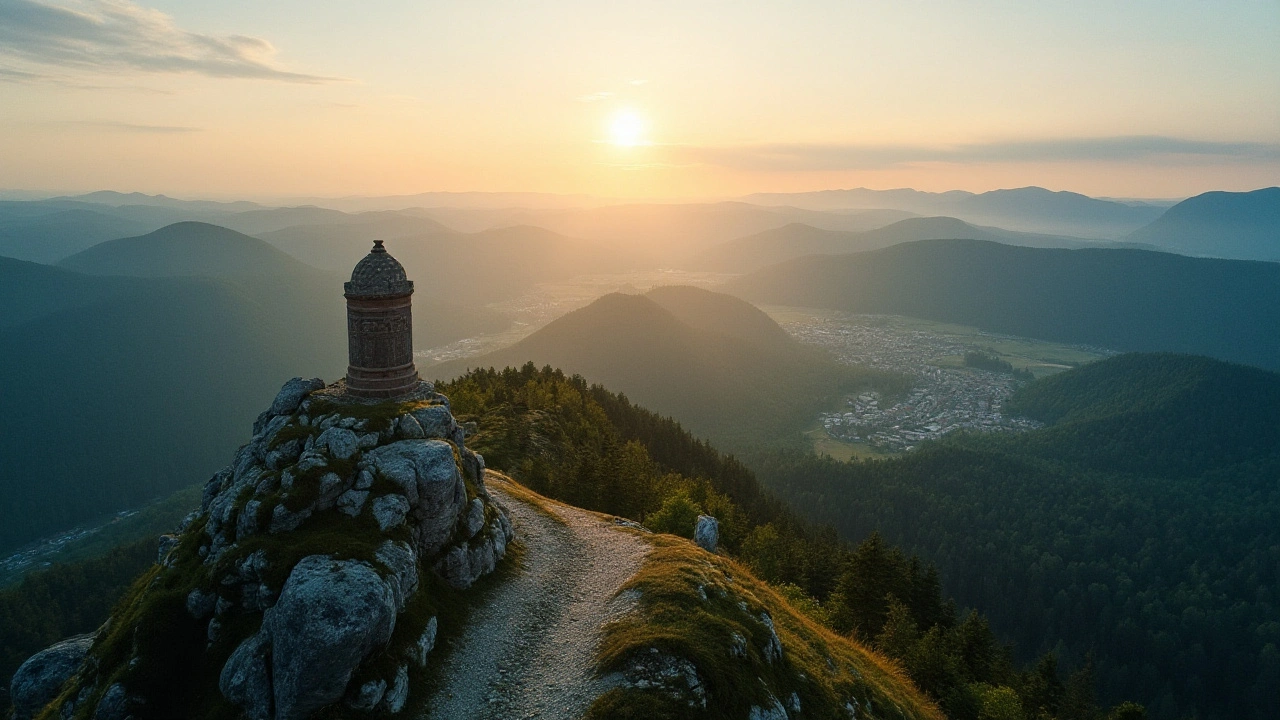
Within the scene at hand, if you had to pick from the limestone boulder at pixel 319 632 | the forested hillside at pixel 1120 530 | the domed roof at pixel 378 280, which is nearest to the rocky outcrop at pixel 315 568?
the limestone boulder at pixel 319 632

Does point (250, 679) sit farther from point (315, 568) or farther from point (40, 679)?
point (40, 679)

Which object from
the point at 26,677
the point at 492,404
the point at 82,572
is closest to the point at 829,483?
the point at 492,404

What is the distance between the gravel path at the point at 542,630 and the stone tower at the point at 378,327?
13.7 metres

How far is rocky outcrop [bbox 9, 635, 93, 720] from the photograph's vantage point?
31.2 meters

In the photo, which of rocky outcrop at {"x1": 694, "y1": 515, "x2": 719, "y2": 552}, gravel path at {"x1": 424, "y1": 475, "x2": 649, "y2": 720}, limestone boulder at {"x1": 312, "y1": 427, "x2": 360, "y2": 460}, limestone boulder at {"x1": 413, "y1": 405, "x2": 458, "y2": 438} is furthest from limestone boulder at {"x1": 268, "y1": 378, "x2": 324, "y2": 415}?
rocky outcrop at {"x1": 694, "y1": 515, "x2": 719, "y2": 552}

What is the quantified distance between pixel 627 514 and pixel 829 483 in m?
103

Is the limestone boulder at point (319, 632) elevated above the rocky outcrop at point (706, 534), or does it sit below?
above

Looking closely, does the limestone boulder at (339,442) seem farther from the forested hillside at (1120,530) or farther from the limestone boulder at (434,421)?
the forested hillside at (1120,530)

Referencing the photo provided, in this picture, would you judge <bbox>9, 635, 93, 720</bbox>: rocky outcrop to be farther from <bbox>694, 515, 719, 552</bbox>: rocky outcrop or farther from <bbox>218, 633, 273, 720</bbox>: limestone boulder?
<bbox>694, 515, 719, 552</bbox>: rocky outcrop

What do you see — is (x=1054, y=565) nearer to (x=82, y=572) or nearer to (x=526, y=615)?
(x=526, y=615)

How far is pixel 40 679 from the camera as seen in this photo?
31.6m

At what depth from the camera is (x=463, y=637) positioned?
29.7 meters

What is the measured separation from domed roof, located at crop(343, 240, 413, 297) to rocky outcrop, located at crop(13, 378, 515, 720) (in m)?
6.92

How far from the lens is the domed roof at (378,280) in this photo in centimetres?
3766
